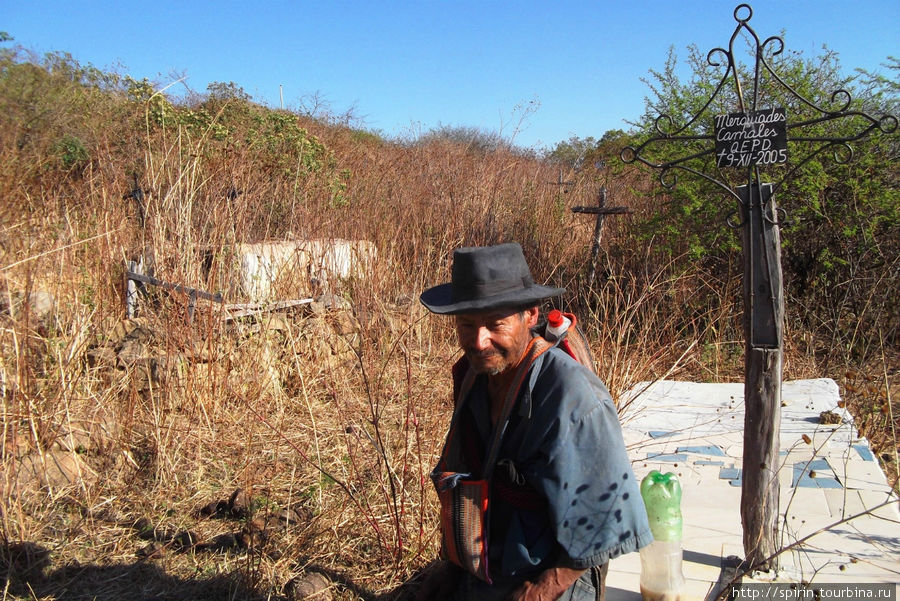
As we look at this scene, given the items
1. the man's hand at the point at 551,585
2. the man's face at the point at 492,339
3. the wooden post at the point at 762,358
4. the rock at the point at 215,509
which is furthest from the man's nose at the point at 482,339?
the rock at the point at 215,509

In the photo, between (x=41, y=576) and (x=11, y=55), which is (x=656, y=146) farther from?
(x=11, y=55)

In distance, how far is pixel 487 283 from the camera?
2.06m

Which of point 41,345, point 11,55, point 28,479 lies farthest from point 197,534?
point 11,55

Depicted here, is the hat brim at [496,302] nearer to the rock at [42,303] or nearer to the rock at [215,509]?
the rock at [215,509]

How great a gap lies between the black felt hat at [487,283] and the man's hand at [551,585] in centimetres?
73

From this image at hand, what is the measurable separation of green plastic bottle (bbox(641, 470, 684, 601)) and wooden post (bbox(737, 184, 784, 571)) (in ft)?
1.13

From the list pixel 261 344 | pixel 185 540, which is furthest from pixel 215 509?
pixel 261 344

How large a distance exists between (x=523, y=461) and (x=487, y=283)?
511 mm

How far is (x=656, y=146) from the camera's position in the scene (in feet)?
25.8

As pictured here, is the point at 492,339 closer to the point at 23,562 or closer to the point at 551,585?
the point at 551,585

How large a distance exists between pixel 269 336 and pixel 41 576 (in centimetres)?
242

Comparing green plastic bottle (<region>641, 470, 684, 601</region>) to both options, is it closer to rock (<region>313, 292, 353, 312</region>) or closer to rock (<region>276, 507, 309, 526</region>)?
rock (<region>276, 507, 309, 526</region>)

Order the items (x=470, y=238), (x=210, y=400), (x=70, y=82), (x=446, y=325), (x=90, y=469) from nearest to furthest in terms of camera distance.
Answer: (x=90, y=469) < (x=210, y=400) < (x=446, y=325) < (x=470, y=238) < (x=70, y=82)

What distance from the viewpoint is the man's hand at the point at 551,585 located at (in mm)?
1881
